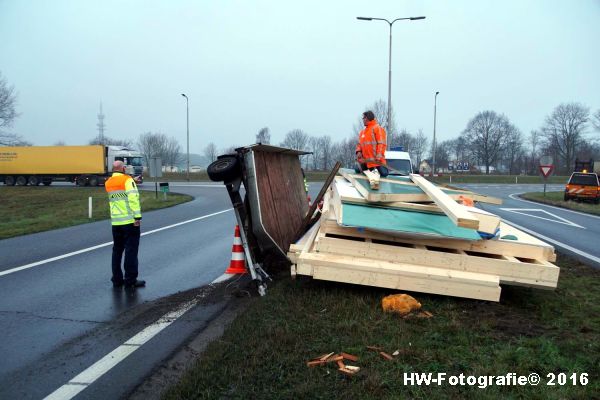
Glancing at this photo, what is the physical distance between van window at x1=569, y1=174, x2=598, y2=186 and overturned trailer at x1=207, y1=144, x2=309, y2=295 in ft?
78.6

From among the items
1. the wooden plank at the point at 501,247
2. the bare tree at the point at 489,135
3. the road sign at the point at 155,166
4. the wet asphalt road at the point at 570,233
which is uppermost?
the bare tree at the point at 489,135

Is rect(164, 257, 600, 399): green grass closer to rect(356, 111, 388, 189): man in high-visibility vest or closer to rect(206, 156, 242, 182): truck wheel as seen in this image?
rect(206, 156, 242, 182): truck wheel

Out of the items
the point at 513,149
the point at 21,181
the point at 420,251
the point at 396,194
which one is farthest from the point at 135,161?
the point at 513,149

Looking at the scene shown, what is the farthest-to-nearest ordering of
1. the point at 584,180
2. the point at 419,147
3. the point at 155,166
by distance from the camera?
the point at 419,147 < the point at 584,180 < the point at 155,166

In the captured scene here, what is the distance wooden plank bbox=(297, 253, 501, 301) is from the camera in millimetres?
4863

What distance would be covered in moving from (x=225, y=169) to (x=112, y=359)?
8.85ft

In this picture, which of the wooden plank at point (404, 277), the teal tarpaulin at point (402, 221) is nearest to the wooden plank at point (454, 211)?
the teal tarpaulin at point (402, 221)

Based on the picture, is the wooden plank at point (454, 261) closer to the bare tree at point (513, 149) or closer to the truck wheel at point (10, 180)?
the truck wheel at point (10, 180)

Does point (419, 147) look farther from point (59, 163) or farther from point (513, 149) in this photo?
point (59, 163)

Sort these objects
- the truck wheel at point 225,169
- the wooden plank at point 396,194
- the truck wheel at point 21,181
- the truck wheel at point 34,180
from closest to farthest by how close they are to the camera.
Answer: the wooden plank at point 396,194 → the truck wheel at point 225,169 → the truck wheel at point 34,180 → the truck wheel at point 21,181

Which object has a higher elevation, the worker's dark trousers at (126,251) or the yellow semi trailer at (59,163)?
the yellow semi trailer at (59,163)

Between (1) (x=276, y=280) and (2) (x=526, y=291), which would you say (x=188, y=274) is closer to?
(1) (x=276, y=280)

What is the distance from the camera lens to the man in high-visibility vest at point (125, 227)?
21.0ft

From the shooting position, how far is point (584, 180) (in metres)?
25.6
